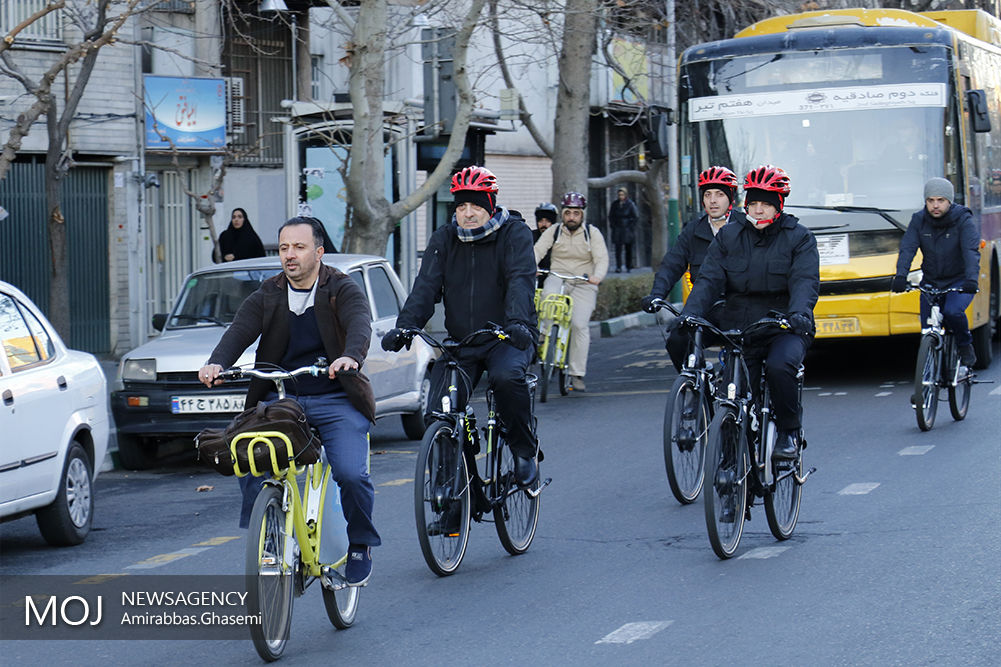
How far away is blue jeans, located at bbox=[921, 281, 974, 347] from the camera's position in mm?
12352

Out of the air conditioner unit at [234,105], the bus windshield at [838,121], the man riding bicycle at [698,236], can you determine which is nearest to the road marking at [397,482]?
the man riding bicycle at [698,236]

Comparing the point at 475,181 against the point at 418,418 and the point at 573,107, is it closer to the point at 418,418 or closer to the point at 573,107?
the point at 418,418

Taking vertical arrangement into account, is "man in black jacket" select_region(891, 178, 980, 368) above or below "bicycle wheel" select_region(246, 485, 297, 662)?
above

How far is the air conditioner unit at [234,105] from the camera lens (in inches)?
857

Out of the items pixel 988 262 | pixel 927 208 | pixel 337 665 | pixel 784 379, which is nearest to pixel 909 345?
pixel 988 262

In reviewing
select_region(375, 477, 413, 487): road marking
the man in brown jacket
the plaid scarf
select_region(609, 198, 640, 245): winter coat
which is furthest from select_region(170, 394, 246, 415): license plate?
select_region(609, 198, 640, 245): winter coat

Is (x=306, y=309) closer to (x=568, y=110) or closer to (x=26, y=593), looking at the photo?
(x=26, y=593)

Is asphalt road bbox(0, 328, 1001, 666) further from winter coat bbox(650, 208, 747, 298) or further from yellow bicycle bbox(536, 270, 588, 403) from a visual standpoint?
yellow bicycle bbox(536, 270, 588, 403)

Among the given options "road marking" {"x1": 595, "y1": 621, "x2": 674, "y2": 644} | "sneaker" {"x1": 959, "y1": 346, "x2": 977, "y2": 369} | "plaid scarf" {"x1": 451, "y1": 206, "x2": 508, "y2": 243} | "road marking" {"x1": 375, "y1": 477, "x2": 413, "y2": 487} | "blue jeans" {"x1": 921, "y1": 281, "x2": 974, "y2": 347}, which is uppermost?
"plaid scarf" {"x1": 451, "y1": 206, "x2": 508, "y2": 243}

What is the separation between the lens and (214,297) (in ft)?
42.2

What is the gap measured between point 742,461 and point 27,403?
12.4ft

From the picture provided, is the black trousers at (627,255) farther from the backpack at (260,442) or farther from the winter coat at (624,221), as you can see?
the backpack at (260,442)

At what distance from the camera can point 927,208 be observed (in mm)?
12523

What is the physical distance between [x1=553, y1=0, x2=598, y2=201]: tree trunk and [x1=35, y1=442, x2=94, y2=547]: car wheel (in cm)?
1328
